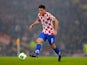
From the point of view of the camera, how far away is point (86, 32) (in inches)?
1342

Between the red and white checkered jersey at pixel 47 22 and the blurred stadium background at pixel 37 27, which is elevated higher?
the blurred stadium background at pixel 37 27

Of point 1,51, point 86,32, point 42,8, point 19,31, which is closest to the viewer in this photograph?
point 42,8

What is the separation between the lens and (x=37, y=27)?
32.1m

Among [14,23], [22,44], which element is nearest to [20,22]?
[14,23]

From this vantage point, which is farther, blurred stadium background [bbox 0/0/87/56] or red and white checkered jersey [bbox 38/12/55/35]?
blurred stadium background [bbox 0/0/87/56]

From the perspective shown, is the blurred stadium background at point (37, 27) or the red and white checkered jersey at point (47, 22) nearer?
the red and white checkered jersey at point (47, 22)

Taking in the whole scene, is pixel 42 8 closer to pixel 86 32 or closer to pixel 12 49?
pixel 12 49

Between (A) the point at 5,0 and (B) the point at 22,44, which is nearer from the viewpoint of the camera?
(B) the point at 22,44

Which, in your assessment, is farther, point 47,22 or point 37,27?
point 37,27

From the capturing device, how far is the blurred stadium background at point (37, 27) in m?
31.1

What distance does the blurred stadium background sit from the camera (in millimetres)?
31141

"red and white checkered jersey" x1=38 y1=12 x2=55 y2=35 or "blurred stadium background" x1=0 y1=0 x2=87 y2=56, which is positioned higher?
"blurred stadium background" x1=0 y1=0 x2=87 y2=56

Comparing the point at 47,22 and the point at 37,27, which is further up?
the point at 37,27

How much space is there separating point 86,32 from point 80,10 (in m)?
2.78
